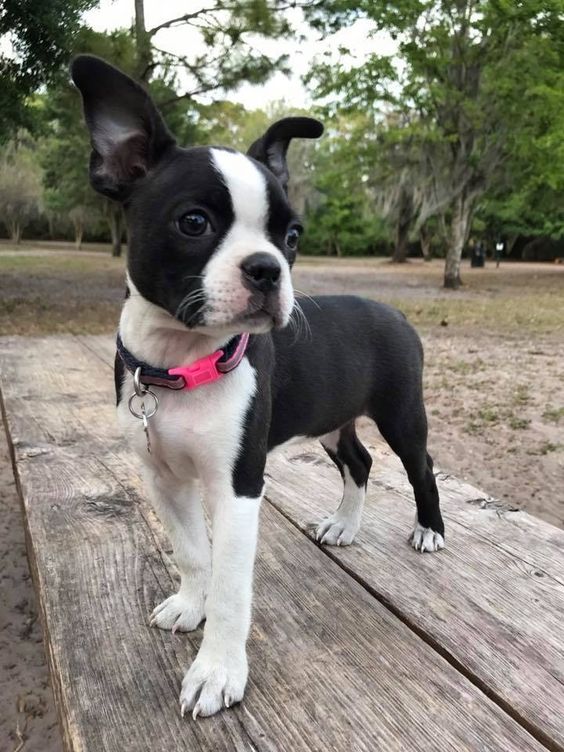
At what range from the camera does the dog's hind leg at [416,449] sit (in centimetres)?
252

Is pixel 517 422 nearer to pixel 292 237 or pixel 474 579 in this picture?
pixel 474 579

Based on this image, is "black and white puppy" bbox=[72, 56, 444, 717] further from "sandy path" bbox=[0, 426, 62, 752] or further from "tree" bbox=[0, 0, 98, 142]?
"tree" bbox=[0, 0, 98, 142]

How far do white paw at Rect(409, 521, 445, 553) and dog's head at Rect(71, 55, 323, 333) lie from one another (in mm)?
1101

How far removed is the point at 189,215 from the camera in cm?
172

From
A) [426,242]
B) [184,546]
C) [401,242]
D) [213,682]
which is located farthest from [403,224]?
[213,682]

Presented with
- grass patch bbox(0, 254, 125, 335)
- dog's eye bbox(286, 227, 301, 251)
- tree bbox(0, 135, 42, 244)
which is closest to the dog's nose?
dog's eye bbox(286, 227, 301, 251)

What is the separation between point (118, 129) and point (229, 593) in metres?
1.31

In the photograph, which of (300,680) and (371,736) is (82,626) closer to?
(300,680)

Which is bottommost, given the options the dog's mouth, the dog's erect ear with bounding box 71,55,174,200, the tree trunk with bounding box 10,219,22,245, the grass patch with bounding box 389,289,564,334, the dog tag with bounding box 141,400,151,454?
the tree trunk with bounding box 10,219,22,245

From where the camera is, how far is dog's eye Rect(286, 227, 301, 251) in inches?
75.3

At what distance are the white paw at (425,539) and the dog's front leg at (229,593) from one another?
88 centimetres

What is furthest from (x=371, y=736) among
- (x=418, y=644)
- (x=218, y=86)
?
(x=218, y=86)

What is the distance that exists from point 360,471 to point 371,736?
1265 mm

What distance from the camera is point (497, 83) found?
17.8m
